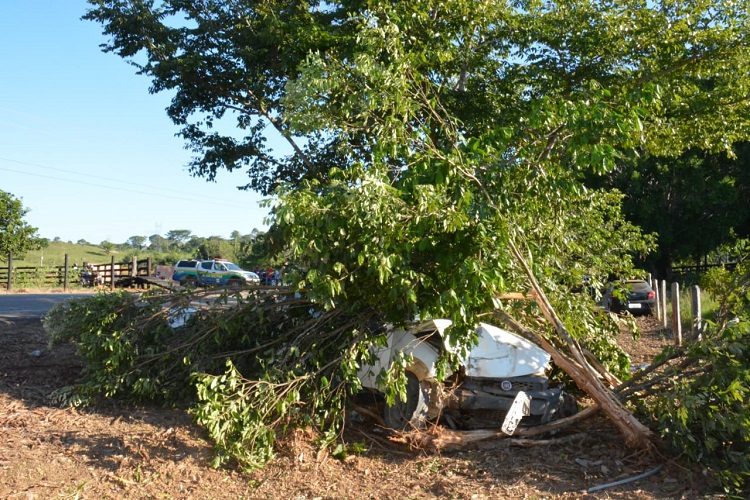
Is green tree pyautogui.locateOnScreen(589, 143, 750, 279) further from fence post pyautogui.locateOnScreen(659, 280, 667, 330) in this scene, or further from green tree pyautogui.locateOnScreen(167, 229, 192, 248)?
green tree pyautogui.locateOnScreen(167, 229, 192, 248)

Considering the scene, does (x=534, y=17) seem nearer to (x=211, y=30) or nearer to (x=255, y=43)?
(x=255, y=43)

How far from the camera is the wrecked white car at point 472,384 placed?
6.62 meters

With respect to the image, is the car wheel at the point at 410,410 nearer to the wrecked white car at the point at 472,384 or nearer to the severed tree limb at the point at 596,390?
the wrecked white car at the point at 472,384

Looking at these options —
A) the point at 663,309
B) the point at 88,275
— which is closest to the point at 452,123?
the point at 663,309

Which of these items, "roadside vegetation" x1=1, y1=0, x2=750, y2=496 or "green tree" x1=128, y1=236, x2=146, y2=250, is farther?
"green tree" x1=128, y1=236, x2=146, y2=250

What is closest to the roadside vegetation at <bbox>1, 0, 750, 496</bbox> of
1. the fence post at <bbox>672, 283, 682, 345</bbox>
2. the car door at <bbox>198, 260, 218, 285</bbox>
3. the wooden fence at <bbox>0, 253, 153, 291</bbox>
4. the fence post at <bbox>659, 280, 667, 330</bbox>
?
the fence post at <bbox>672, 283, 682, 345</bbox>

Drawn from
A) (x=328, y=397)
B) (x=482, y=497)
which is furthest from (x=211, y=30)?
(x=482, y=497)

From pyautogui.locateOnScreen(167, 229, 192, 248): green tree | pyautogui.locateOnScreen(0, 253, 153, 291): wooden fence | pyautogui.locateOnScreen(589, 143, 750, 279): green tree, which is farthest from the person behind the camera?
pyautogui.locateOnScreen(167, 229, 192, 248): green tree

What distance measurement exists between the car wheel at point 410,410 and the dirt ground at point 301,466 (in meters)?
0.18

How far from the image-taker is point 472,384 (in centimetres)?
677

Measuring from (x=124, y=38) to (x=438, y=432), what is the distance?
12002 millimetres

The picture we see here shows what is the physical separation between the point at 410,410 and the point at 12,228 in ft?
98.1

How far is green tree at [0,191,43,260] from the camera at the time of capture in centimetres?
3073

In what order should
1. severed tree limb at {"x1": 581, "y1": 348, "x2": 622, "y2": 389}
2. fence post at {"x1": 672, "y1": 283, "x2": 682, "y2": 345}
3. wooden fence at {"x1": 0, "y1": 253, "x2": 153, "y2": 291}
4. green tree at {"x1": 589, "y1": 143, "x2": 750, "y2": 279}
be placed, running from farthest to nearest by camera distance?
1. wooden fence at {"x1": 0, "y1": 253, "x2": 153, "y2": 291}
2. green tree at {"x1": 589, "y1": 143, "x2": 750, "y2": 279}
3. fence post at {"x1": 672, "y1": 283, "x2": 682, "y2": 345}
4. severed tree limb at {"x1": 581, "y1": 348, "x2": 622, "y2": 389}
